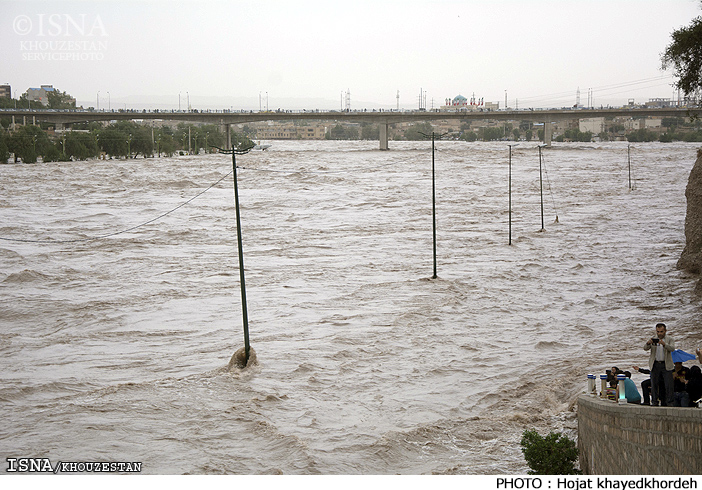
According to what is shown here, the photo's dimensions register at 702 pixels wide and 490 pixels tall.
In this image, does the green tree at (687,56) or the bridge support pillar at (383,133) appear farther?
the bridge support pillar at (383,133)

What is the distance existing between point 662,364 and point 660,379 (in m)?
0.24

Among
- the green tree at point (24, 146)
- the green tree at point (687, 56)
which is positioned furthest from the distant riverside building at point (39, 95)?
the green tree at point (687, 56)

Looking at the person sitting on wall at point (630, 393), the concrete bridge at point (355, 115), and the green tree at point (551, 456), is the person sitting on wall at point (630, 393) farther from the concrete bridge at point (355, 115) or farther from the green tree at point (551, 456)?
the concrete bridge at point (355, 115)

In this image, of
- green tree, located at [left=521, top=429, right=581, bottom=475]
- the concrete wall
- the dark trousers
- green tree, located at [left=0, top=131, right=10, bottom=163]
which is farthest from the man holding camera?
green tree, located at [left=0, top=131, right=10, bottom=163]

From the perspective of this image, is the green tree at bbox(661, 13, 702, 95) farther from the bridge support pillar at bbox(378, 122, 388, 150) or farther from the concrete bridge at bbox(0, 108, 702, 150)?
the bridge support pillar at bbox(378, 122, 388, 150)

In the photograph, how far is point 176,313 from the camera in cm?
3002

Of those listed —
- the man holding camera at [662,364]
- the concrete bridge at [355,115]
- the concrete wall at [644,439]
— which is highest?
the concrete bridge at [355,115]

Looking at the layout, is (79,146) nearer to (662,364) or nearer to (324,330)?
(324,330)

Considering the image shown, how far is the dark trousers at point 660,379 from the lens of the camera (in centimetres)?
1098

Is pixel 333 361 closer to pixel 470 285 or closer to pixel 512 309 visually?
pixel 512 309

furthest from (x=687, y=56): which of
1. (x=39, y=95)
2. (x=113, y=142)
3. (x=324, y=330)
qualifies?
(x=39, y=95)

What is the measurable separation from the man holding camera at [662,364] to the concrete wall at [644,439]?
82cm

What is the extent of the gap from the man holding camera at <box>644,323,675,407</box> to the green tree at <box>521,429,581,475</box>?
7.33 feet

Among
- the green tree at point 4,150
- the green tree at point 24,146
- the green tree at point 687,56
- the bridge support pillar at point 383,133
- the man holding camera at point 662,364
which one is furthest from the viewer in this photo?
the bridge support pillar at point 383,133
